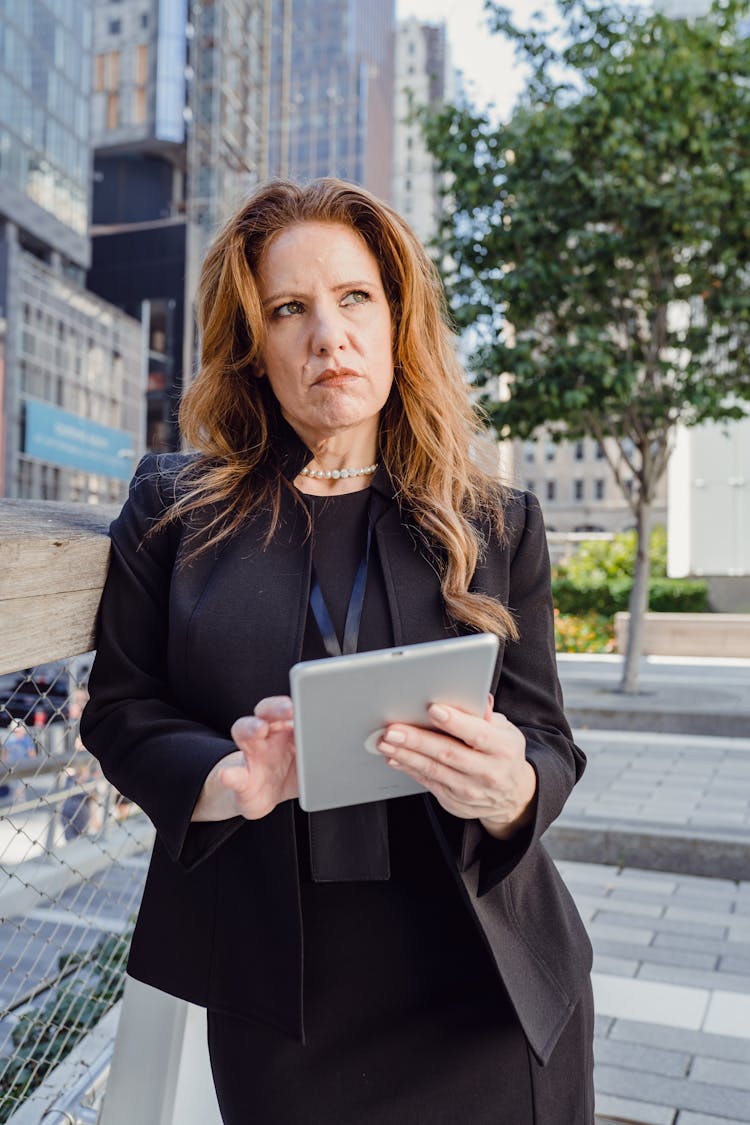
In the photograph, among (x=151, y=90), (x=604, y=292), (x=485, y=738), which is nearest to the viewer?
(x=485, y=738)

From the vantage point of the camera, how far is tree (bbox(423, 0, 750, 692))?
8648 millimetres

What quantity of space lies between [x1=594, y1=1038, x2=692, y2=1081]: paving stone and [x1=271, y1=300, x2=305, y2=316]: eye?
2490 millimetres

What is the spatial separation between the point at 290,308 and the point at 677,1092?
2471mm

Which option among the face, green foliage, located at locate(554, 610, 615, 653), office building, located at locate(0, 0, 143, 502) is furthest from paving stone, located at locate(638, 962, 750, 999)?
office building, located at locate(0, 0, 143, 502)

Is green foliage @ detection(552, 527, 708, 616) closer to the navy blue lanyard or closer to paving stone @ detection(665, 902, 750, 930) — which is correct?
paving stone @ detection(665, 902, 750, 930)

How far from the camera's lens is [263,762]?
46.5 inches

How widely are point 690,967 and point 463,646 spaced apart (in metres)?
3.36

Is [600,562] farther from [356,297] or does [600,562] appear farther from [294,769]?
A: [294,769]

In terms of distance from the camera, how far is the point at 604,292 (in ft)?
31.4

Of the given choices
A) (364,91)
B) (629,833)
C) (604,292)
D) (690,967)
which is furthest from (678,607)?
(364,91)

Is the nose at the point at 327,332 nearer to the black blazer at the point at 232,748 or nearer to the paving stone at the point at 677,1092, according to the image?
the black blazer at the point at 232,748

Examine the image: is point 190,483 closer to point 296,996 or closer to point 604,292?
point 296,996

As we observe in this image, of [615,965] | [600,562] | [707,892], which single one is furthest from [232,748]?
[600,562]

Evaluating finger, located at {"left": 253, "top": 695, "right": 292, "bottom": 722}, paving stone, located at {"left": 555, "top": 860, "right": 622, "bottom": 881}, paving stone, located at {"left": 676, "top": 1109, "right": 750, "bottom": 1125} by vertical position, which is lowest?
paving stone, located at {"left": 555, "top": 860, "right": 622, "bottom": 881}
